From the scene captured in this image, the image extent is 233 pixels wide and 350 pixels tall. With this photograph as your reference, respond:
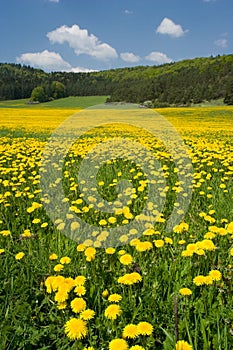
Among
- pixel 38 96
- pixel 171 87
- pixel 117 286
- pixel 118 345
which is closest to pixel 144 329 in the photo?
pixel 118 345

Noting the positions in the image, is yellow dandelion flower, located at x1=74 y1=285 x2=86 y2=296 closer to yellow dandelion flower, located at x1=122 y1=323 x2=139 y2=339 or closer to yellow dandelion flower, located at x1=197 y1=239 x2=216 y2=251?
yellow dandelion flower, located at x1=122 y1=323 x2=139 y2=339

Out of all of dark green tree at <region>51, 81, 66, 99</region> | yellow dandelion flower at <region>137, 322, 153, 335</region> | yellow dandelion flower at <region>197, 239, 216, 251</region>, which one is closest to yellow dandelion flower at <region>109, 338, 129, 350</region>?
yellow dandelion flower at <region>137, 322, 153, 335</region>

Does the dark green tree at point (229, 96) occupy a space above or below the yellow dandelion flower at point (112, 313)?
above

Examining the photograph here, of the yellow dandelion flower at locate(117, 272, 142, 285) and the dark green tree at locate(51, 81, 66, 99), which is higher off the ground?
the dark green tree at locate(51, 81, 66, 99)

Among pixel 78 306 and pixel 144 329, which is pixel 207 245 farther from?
pixel 78 306

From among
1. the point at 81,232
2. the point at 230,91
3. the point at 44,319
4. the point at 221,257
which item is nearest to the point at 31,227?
the point at 81,232

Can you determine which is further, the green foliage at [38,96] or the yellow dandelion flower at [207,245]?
the green foliage at [38,96]

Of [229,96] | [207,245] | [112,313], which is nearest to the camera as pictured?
[112,313]

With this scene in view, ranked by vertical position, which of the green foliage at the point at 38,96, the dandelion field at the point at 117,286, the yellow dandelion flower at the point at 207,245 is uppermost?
the green foliage at the point at 38,96

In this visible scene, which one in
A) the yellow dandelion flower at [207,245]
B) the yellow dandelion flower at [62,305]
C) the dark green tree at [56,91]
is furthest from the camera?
the dark green tree at [56,91]

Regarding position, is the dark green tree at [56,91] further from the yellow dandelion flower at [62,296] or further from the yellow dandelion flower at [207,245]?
the yellow dandelion flower at [62,296]

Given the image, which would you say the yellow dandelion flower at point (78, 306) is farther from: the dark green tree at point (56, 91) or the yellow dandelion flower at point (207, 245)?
the dark green tree at point (56, 91)

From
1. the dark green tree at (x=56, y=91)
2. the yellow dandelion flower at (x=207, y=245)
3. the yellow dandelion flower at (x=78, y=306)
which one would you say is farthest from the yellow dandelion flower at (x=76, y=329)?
the dark green tree at (x=56, y=91)

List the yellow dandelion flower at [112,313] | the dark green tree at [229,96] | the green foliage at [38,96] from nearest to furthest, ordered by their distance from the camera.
→ the yellow dandelion flower at [112,313] → the dark green tree at [229,96] → the green foliage at [38,96]
